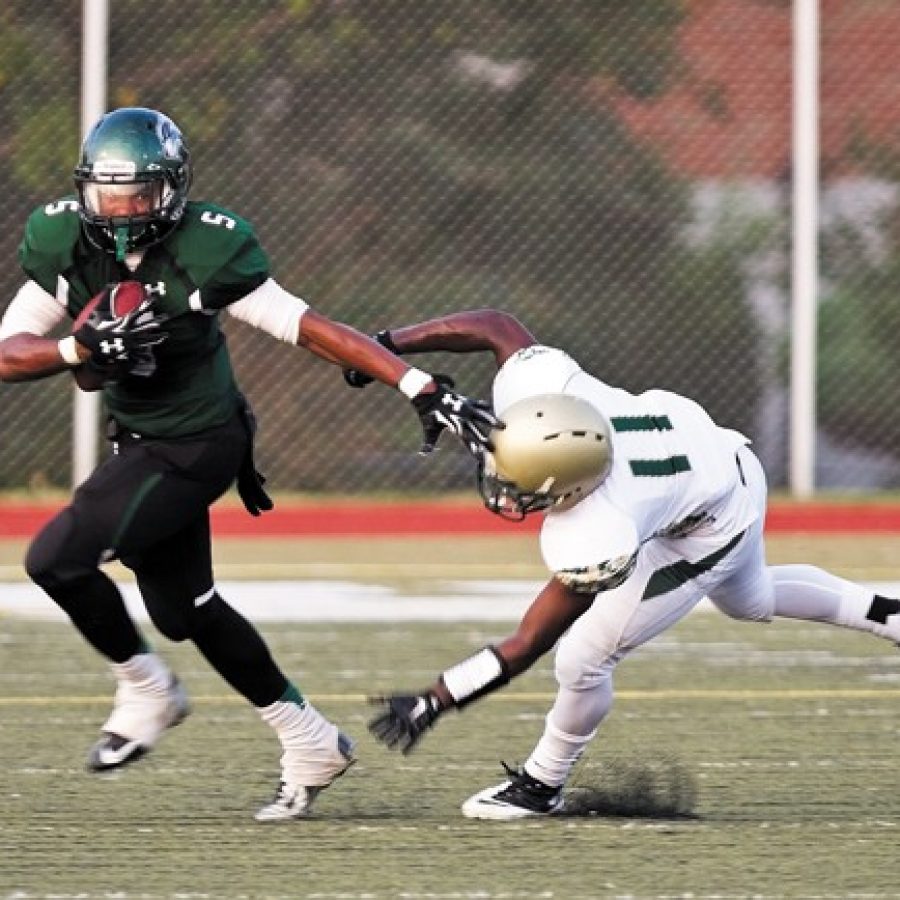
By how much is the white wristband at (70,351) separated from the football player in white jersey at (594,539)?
74 cm

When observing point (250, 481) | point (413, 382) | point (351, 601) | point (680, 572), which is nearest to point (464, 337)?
point (413, 382)

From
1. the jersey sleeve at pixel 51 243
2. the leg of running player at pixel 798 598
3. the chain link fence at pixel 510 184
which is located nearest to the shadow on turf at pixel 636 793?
the leg of running player at pixel 798 598

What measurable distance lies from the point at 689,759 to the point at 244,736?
1.13 meters

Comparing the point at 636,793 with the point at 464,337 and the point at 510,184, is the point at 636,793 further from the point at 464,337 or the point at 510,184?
the point at 510,184

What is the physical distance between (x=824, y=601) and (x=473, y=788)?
0.87m

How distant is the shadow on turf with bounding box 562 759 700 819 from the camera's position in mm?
5094

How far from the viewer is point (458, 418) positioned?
A: 4.75 m

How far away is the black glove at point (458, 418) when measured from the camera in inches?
186

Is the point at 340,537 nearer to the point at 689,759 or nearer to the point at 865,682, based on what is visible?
the point at 865,682

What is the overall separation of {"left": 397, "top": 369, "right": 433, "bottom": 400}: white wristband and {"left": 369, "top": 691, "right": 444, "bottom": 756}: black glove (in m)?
0.59

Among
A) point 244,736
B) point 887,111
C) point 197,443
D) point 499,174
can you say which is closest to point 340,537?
point 499,174

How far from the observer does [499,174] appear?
11547mm

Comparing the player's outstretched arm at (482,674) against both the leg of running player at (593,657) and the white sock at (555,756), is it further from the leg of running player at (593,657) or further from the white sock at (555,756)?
the white sock at (555,756)

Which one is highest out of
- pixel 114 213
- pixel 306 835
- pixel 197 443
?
pixel 114 213
